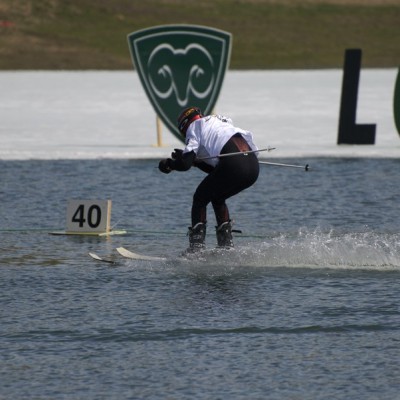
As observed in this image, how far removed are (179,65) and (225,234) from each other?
1120cm

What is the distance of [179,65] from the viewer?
924 inches

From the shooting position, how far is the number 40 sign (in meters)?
14.4

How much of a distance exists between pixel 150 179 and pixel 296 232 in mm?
5521

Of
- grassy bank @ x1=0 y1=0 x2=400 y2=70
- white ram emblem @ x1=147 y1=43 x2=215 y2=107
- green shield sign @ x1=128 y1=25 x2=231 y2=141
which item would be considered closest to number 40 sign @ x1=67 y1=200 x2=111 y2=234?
green shield sign @ x1=128 y1=25 x2=231 y2=141

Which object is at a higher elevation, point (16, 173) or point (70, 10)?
point (70, 10)

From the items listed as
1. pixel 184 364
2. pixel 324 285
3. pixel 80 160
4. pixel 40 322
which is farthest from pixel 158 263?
pixel 80 160

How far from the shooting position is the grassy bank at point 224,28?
5156 cm

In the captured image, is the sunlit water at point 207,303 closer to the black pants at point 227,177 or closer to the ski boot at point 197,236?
the ski boot at point 197,236

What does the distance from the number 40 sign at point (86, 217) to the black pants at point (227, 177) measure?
210 centimetres

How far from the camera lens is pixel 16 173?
19.8 m

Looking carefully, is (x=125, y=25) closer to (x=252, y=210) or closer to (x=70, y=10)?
(x=70, y=10)

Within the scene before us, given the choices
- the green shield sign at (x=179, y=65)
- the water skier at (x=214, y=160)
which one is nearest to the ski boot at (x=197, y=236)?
the water skier at (x=214, y=160)

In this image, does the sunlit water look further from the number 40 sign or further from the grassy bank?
the grassy bank

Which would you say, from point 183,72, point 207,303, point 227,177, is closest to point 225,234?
point 227,177
